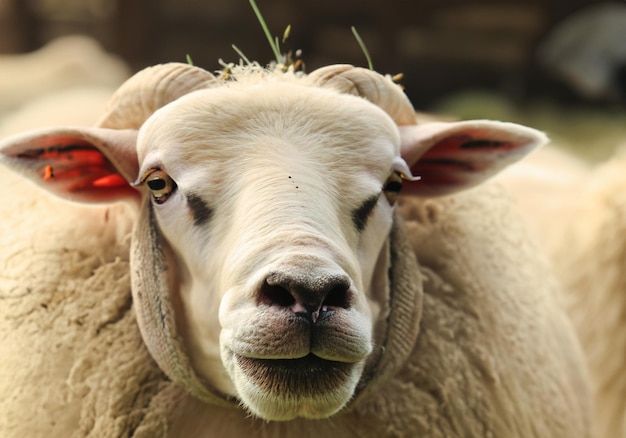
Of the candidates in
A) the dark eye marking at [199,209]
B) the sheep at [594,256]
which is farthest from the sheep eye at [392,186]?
the sheep at [594,256]

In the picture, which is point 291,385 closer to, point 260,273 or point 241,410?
point 260,273

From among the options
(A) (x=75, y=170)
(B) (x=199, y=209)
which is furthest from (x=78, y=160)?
(B) (x=199, y=209)

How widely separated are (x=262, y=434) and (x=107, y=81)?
4.92 meters

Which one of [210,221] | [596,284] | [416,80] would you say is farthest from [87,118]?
[416,80]

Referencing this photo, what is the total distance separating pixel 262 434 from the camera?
2504 mm

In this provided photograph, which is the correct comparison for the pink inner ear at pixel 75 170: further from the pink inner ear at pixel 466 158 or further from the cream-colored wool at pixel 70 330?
the pink inner ear at pixel 466 158

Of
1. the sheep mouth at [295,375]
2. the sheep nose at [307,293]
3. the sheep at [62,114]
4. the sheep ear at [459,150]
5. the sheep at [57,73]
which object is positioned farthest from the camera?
the sheep at [57,73]

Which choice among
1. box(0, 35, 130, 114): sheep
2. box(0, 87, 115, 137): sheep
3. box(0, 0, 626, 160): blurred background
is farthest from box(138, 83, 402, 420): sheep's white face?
box(0, 0, 626, 160): blurred background

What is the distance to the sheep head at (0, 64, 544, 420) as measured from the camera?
2.04m

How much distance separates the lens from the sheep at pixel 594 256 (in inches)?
169

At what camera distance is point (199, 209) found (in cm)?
231

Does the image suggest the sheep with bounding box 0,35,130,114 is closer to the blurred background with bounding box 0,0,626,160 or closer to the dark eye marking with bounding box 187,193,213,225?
the blurred background with bounding box 0,0,626,160

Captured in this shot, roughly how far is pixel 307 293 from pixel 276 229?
203 millimetres

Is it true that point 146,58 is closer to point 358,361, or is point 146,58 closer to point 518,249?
point 518,249
